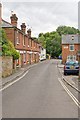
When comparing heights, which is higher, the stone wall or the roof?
the roof

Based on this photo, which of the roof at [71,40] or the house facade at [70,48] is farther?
the roof at [71,40]

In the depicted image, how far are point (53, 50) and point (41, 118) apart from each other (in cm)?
11083

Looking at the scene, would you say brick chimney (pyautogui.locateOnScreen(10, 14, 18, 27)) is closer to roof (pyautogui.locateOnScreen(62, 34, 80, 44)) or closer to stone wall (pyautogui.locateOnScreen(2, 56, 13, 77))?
stone wall (pyautogui.locateOnScreen(2, 56, 13, 77))

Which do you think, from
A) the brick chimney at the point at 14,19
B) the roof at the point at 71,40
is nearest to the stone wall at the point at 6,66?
the brick chimney at the point at 14,19

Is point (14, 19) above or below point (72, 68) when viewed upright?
above

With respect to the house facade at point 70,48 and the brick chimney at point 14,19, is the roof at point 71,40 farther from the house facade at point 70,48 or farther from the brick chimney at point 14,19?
the brick chimney at point 14,19

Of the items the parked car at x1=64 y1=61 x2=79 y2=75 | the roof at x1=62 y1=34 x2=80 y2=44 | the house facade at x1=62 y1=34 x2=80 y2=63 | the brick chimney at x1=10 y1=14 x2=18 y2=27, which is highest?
the brick chimney at x1=10 y1=14 x2=18 y2=27

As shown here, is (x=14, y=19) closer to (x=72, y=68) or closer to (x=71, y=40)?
(x=72, y=68)

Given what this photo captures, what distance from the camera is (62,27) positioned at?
161 metres

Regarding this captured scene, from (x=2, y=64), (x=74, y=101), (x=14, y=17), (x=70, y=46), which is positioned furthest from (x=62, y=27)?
(x=74, y=101)

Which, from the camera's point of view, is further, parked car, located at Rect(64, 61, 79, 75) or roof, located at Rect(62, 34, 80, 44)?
roof, located at Rect(62, 34, 80, 44)

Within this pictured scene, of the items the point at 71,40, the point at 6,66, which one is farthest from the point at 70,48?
the point at 6,66

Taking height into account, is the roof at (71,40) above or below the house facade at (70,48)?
above

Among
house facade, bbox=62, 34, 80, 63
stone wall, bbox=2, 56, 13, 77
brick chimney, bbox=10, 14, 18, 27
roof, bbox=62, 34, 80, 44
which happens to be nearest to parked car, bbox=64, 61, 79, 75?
stone wall, bbox=2, 56, 13, 77
